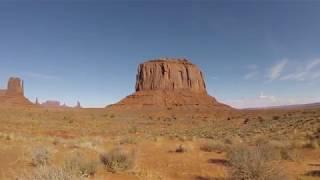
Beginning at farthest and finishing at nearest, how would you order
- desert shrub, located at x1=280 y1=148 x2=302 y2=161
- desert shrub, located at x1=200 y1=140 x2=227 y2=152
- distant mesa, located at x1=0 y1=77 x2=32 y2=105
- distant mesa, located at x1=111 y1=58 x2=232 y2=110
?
distant mesa, located at x1=0 y1=77 x2=32 y2=105 → distant mesa, located at x1=111 y1=58 x2=232 y2=110 → desert shrub, located at x1=200 y1=140 x2=227 y2=152 → desert shrub, located at x1=280 y1=148 x2=302 y2=161

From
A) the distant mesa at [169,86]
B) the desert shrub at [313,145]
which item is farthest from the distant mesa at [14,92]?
the desert shrub at [313,145]

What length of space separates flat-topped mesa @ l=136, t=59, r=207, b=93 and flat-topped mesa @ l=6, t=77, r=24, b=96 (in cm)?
4029

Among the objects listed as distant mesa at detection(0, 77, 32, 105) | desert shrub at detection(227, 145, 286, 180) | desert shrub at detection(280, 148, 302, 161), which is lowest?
desert shrub at detection(280, 148, 302, 161)

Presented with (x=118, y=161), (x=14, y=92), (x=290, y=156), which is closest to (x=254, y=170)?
A: (x=118, y=161)

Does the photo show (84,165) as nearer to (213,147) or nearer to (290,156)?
(290,156)

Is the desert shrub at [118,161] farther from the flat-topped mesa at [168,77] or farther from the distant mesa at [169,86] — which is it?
the flat-topped mesa at [168,77]

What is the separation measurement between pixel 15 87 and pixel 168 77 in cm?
5277

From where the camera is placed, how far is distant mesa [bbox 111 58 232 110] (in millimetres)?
95719

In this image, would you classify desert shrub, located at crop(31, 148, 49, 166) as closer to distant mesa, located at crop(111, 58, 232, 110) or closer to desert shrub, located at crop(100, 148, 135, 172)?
desert shrub, located at crop(100, 148, 135, 172)

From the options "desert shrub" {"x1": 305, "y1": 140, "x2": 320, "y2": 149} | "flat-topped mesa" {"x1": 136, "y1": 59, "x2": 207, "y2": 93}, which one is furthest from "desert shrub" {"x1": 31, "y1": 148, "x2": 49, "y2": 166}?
"flat-topped mesa" {"x1": 136, "y1": 59, "x2": 207, "y2": 93}

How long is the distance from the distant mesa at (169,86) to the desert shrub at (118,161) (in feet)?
261

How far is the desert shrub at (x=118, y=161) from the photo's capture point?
10.4 metres

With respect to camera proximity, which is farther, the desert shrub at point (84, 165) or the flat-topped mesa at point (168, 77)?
the flat-topped mesa at point (168, 77)

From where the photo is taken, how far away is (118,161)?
10.6m
